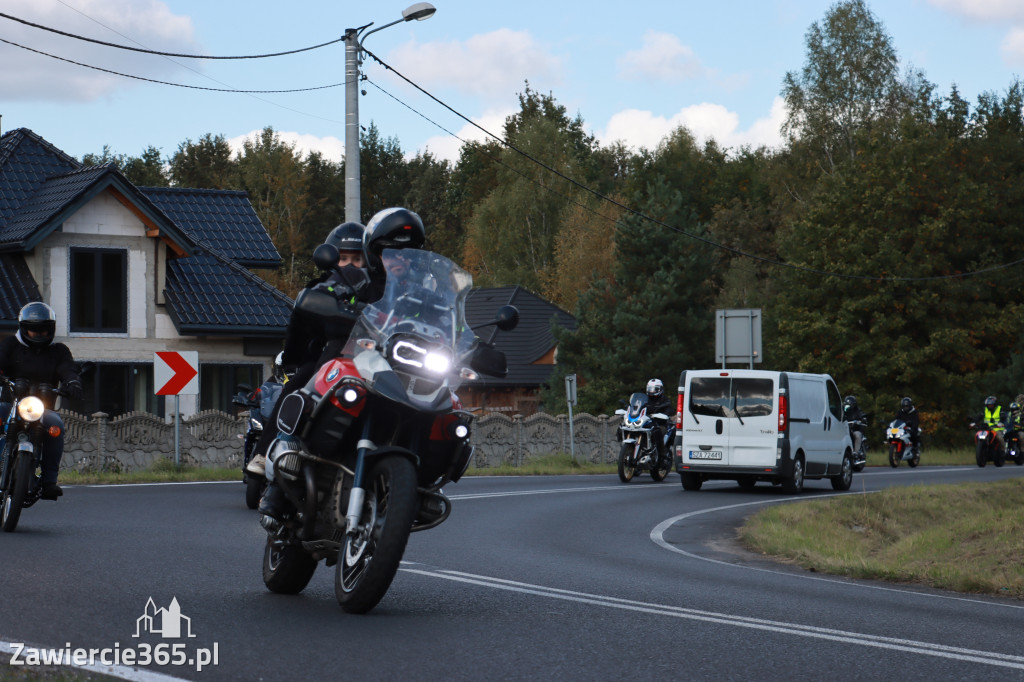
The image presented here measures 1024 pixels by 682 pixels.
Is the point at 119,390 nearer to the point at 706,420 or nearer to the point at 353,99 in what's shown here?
the point at 353,99

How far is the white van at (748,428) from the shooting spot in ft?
75.2

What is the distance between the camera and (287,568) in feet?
26.6

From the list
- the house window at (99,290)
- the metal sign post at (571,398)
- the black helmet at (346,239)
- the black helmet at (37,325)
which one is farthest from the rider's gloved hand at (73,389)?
the house window at (99,290)

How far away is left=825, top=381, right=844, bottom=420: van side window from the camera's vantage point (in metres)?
25.0

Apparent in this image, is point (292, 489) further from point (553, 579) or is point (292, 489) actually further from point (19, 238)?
point (19, 238)

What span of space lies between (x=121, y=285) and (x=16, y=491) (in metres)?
22.2

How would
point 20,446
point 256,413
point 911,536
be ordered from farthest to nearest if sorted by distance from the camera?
point 256,413
point 911,536
point 20,446

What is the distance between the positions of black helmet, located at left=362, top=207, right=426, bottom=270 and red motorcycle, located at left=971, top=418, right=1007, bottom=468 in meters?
31.1

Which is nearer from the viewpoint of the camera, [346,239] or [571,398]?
[346,239]

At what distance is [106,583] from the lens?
8492mm

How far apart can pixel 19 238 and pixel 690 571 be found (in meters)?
23.4

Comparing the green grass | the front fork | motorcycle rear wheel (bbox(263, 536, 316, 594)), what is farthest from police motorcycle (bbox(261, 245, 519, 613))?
the green grass

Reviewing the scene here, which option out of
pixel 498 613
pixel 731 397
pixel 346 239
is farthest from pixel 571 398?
pixel 498 613

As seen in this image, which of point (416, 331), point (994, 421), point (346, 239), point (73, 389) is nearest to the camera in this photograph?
point (416, 331)
